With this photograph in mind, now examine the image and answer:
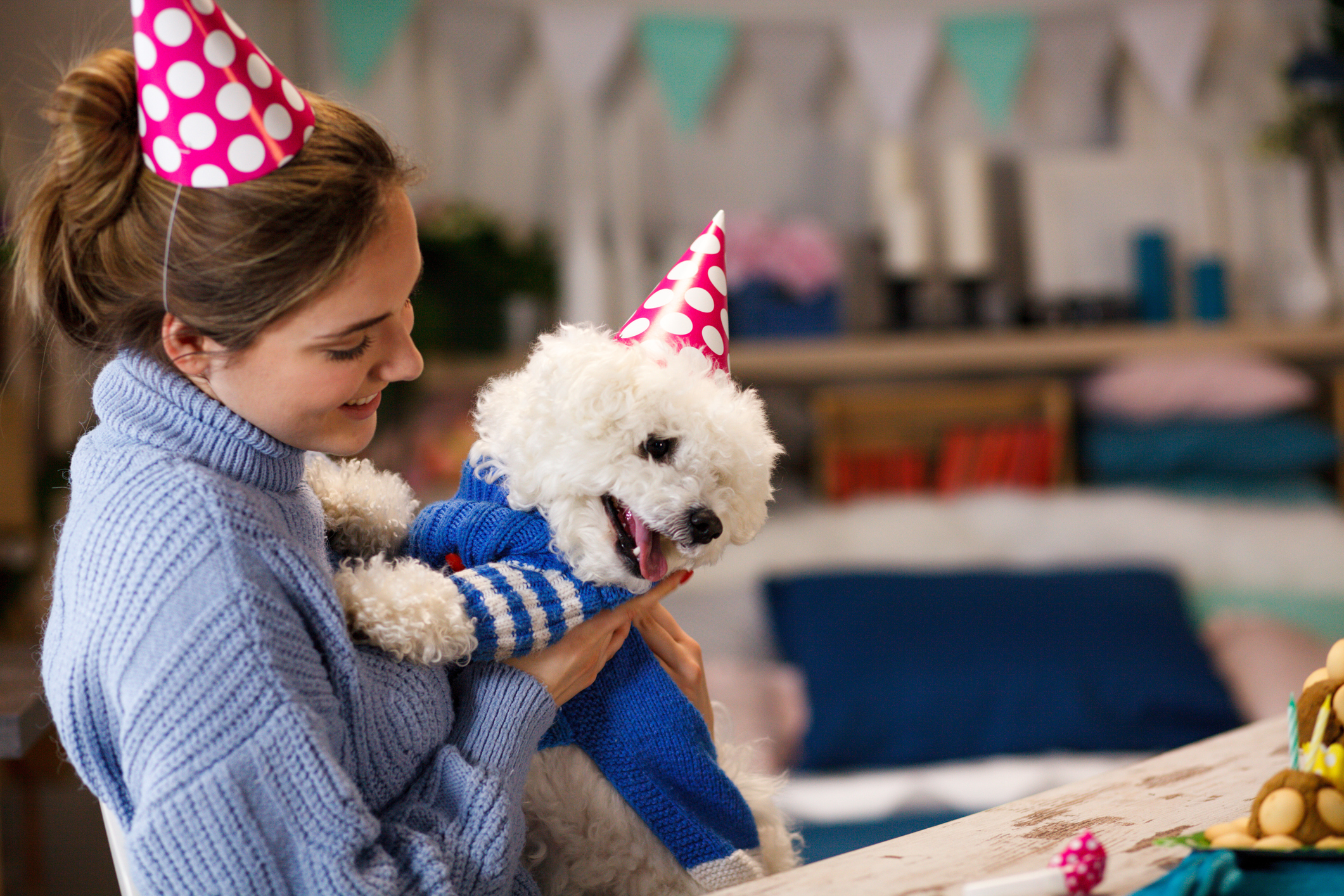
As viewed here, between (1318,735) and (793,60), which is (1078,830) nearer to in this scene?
(1318,735)

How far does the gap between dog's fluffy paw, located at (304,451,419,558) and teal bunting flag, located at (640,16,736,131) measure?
2.26 metres

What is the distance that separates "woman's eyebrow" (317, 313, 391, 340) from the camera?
0.90 meters

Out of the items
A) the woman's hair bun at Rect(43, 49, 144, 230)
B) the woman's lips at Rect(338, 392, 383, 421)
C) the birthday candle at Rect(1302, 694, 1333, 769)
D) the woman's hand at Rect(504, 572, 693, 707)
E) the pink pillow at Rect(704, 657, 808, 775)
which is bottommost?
the pink pillow at Rect(704, 657, 808, 775)

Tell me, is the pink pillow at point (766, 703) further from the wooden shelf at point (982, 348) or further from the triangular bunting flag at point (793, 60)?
the triangular bunting flag at point (793, 60)

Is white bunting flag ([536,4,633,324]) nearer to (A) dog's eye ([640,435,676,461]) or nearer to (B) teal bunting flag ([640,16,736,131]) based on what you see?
(B) teal bunting flag ([640,16,736,131])

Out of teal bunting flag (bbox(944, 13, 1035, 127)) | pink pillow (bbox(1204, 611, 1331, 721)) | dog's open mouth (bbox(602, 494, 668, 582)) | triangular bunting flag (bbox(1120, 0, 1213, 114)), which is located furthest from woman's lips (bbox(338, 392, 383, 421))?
triangular bunting flag (bbox(1120, 0, 1213, 114))

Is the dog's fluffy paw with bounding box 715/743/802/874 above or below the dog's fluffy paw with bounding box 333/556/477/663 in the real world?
below

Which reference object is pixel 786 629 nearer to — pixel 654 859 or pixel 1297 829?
pixel 654 859

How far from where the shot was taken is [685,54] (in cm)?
313

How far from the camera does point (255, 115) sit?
2.81 feet

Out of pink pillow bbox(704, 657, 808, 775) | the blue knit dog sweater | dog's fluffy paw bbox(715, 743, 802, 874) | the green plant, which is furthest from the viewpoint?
the green plant

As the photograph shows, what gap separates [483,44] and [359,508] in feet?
8.00

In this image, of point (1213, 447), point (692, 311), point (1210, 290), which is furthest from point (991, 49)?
point (692, 311)

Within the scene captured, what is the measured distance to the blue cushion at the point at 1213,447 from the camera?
9.71 ft
